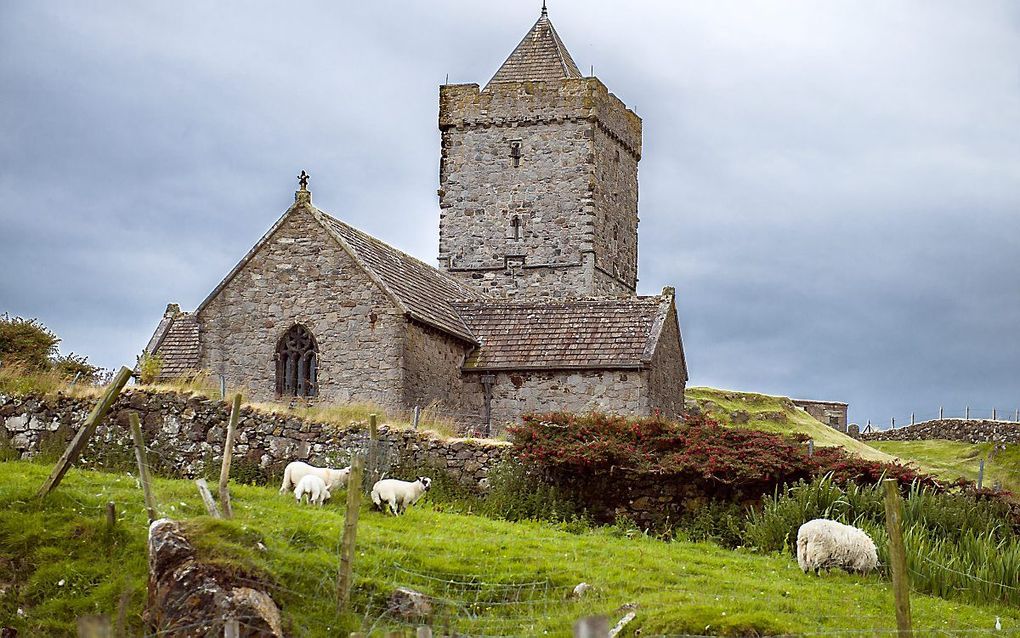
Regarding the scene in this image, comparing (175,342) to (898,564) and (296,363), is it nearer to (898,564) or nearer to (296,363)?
(296,363)

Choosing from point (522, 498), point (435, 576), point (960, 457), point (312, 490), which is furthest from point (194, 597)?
point (960, 457)

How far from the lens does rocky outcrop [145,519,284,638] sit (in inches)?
541

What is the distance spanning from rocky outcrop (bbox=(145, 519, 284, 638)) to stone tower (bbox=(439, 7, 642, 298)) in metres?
32.6

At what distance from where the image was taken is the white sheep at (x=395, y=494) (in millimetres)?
20297

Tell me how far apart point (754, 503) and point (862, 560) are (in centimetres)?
410

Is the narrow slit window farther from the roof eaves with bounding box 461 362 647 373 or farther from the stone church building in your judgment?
the roof eaves with bounding box 461 362 647 373

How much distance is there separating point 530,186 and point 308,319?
17.8 meters

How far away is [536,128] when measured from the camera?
48.2 m

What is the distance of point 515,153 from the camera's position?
4822cm

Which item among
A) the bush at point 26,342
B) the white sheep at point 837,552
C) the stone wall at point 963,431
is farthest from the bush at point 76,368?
the stone wall at point 963,431

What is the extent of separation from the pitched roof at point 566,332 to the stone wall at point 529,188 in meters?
11.9

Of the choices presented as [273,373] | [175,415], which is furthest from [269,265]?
[175,415]

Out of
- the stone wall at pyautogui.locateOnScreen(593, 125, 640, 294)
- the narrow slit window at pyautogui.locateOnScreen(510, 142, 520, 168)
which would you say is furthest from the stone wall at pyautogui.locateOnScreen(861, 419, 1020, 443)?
the narrow slit window at pyautogui.locateOnScreen(510, 142, 520, 168)

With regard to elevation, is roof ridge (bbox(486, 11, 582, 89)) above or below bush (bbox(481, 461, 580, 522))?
above
